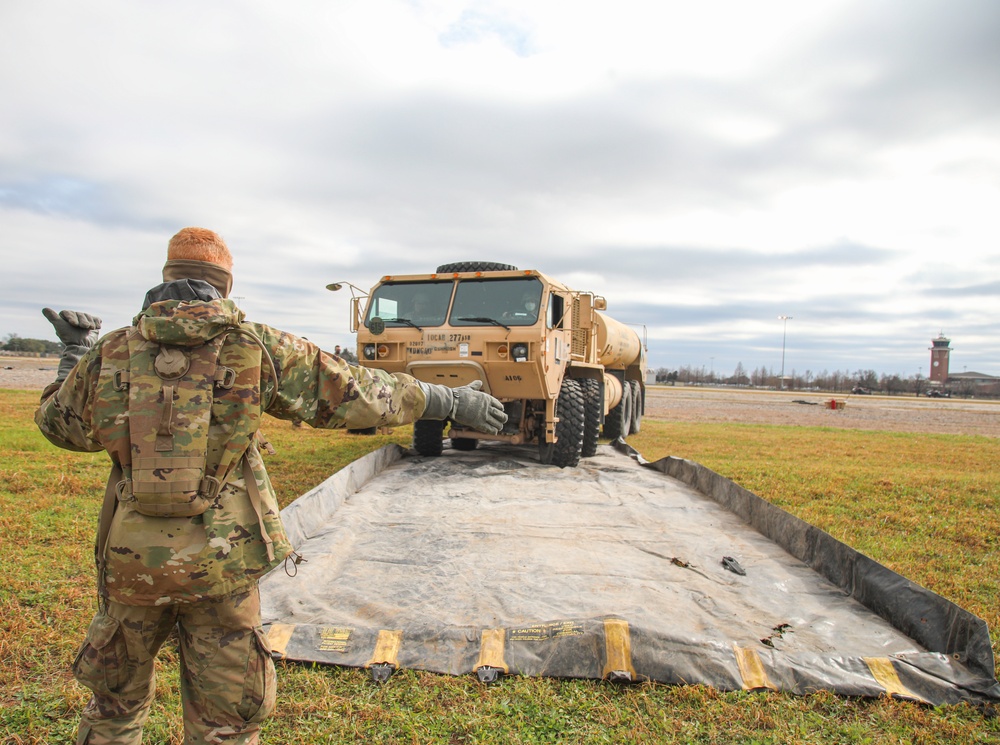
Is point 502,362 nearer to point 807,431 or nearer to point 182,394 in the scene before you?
point 182,394

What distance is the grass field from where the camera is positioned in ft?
8.69

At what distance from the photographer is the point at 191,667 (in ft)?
6.57

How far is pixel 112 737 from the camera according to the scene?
2.04m

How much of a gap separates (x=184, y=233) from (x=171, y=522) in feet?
3.02

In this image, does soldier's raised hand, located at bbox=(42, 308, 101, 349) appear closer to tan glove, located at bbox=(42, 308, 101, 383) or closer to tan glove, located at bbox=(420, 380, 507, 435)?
tan glove, located at bbox=(42, 308, 101, 383)

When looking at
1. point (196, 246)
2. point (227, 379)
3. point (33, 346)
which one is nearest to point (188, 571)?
point (227, 379)

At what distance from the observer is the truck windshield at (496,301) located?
25.4ft

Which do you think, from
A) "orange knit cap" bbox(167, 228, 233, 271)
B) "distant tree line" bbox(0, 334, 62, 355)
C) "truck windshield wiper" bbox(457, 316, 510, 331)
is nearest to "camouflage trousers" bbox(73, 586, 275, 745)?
"orange knit cap" bbox(167, 228, 233, 271)

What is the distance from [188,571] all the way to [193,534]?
106 mm

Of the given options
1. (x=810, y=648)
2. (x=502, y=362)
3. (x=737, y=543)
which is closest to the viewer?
(x=810, y=648)

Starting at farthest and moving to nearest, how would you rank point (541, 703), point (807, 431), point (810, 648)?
point (807, 431) < point (810, 648) < point (541, 703)

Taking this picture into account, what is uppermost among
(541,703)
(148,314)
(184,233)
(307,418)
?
(184,233)

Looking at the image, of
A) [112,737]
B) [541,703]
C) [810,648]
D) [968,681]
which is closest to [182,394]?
[112,737]

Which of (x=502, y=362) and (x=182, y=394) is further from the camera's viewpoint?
(x=502, y=362)
